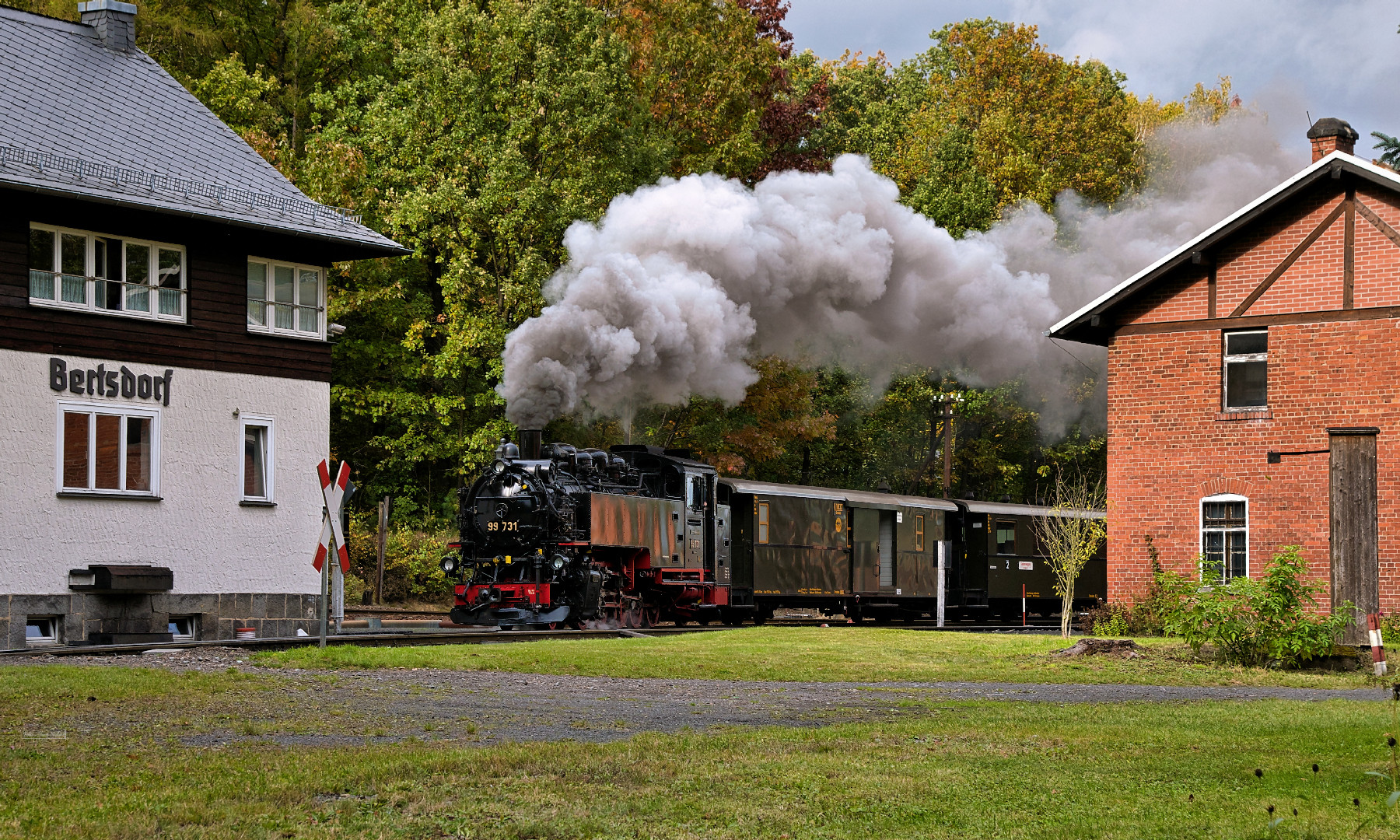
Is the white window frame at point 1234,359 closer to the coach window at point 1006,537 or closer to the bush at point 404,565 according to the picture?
the coach window at point 1006,537

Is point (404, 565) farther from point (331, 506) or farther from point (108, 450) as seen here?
point (331, 506)

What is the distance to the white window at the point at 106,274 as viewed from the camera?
20812 mm

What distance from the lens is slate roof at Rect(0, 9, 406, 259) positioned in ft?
68.0

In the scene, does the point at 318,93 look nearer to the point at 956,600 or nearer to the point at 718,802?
the point at 956,600

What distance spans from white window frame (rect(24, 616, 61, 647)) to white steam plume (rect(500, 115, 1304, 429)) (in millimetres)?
7462

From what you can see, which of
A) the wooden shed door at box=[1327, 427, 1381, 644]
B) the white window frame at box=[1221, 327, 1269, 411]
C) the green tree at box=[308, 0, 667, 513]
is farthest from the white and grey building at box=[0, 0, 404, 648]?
the wooden shed door at box=[1327, 427, 1381, 644]

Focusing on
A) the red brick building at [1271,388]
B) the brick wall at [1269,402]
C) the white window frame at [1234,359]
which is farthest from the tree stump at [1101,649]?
the white window frame at [1234,359]

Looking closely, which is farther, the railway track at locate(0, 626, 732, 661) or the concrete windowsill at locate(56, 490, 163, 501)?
the concrete windowsill at locate(56, 490, 163, 501)

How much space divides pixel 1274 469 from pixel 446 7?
21.9 metres

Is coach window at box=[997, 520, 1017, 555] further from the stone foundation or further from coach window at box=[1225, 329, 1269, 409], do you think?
the stone foundation

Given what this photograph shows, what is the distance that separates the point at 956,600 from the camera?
33750mm

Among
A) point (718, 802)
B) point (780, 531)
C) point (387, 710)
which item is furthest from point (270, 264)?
point (718, 802)

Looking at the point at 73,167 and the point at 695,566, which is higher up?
the point at 73,167

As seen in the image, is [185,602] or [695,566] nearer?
[185,602]
